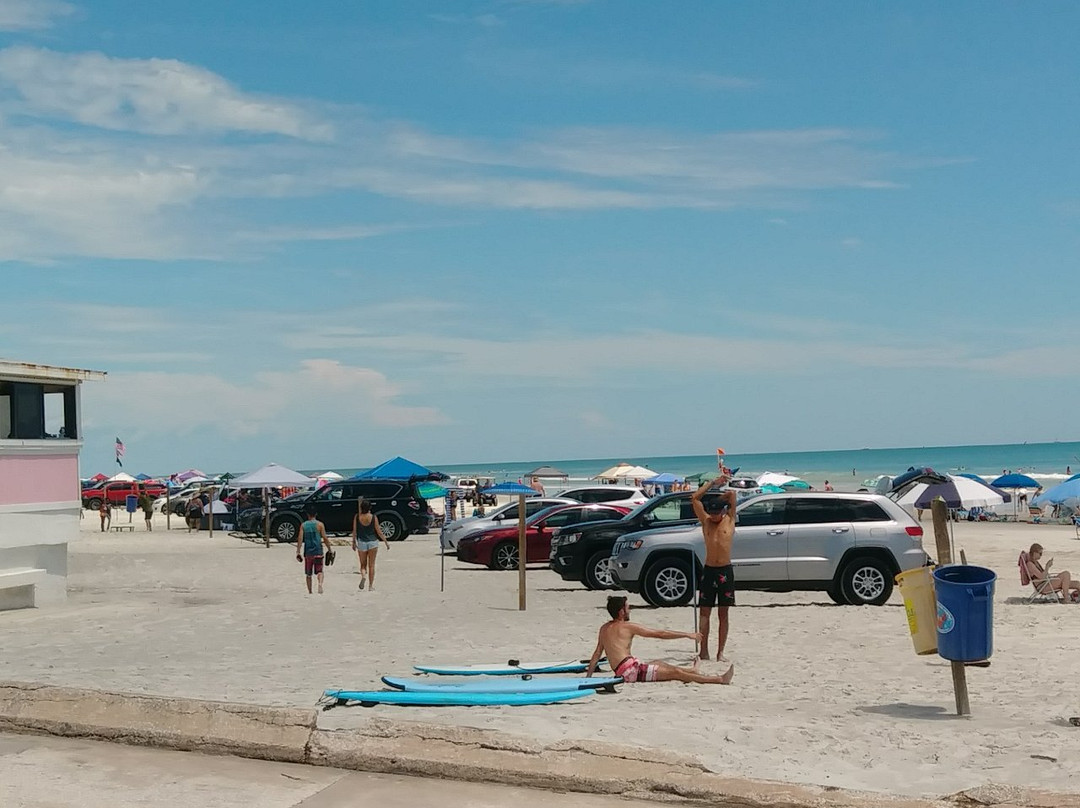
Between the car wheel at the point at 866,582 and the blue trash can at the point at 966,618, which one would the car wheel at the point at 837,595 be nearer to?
the car wheel at the point at 866,582

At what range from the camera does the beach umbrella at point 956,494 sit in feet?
101

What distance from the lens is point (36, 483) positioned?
18.0 metres

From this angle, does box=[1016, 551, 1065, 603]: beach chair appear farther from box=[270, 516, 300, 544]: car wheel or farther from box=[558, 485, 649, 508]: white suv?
box=[270, 516, 300, 544]: car wheel

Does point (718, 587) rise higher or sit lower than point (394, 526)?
higher

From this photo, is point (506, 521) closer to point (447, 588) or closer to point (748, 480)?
point (447, 588)

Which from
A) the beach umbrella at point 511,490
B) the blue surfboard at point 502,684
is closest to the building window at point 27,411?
the blue surfboard at point 502,684

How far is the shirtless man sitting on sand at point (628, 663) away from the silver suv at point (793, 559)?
659 centimetres

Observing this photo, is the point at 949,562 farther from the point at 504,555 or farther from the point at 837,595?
the point at 504,555

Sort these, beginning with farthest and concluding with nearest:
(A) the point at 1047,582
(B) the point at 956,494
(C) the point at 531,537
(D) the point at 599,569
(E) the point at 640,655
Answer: (B) the point at 956,494, (C) the point at 531,537, (D) the point at 599,569, (A) the point at 1047,582, (E) the point at 640,655

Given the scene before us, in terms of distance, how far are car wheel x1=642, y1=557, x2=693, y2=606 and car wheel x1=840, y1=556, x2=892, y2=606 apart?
2254 millimetres

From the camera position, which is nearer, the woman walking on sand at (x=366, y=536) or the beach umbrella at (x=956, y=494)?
the woman walking on sand at (x=366, y=536)

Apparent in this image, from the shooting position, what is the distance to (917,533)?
18.0 metres

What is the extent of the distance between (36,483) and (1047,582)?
14904 millimetres

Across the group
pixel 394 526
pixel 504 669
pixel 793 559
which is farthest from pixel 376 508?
pixel 504 669
